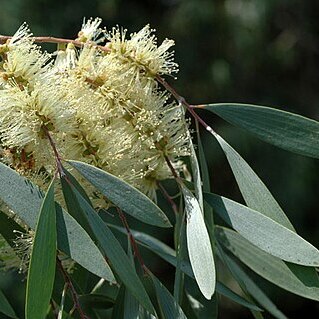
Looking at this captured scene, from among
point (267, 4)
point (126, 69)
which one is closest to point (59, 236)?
point (126, 69)

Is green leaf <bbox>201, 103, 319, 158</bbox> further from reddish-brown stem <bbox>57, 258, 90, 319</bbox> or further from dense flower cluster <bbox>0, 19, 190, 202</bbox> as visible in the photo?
reddish-brown stem <bbox>57, 258, 90, 319</bbox>

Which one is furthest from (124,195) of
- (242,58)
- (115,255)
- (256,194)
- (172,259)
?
(242,58)

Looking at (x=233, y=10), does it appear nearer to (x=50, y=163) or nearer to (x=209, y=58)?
(x=209, y=58)

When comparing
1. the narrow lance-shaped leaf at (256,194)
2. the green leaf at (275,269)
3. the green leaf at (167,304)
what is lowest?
the green leaf at (167,304)

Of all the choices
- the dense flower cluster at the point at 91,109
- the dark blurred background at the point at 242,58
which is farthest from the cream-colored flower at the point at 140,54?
the dark blurred background at the point at 242,58

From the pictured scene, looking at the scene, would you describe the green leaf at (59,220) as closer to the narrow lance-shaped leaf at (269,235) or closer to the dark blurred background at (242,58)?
the narrow lance-shaped leaf at (269,235)

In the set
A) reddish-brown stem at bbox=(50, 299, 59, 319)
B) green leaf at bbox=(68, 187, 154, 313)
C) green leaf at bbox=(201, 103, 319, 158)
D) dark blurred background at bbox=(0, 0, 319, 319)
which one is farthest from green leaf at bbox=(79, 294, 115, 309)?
dark blurred background at bbox=(0, 0, 319, 319)

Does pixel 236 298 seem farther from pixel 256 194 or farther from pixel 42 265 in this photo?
pixel 42 265
